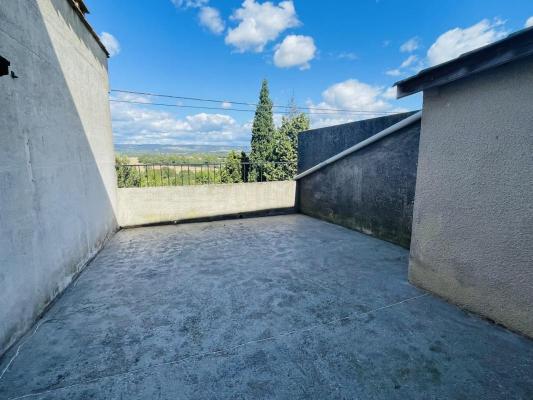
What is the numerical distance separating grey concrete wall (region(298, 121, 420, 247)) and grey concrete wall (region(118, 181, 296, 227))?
4.55 feet

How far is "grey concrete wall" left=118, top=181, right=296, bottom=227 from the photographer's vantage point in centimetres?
655

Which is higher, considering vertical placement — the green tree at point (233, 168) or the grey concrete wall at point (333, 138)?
the grey concrete wall at point (333, 138)

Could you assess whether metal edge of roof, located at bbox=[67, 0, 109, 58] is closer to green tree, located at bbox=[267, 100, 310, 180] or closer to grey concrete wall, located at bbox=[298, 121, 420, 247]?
grey concrete wall, located at bbox=[298, 121, 420, 247]

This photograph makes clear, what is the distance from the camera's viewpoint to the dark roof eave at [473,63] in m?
2.09

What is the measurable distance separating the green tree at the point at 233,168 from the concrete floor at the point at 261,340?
5.52 meters

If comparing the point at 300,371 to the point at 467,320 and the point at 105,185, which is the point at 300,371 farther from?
the point at 105,185

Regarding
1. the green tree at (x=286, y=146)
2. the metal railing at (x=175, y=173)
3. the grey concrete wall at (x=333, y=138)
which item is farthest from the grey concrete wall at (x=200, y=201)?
the green tree at (x=286, y=146)

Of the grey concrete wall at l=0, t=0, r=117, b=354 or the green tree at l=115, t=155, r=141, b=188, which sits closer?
the grey concrete wall at l=0, t=0, r=117, b=354

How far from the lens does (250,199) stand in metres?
7.71

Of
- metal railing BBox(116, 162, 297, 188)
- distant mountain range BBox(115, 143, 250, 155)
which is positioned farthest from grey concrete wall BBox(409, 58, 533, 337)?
distant mountain range BBox(115, 143, 250, 155)

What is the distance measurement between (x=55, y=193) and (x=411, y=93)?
4559 mm

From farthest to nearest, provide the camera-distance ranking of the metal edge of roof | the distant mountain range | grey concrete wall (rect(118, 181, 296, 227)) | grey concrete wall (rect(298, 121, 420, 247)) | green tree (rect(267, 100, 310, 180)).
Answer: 1. green tree (rect(267, 100, 310, 180))
2. the distant mountain range
3. grey concrete wall (rect(118, 181, 296, 227))
4. grey concrete wall (rect(298, 121, 420, 247))
5. the metal edge of roof

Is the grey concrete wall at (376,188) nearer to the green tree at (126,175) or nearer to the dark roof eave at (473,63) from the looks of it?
the dark roof eave at (473,63)

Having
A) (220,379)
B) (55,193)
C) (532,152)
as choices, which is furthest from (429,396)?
(55,193)
